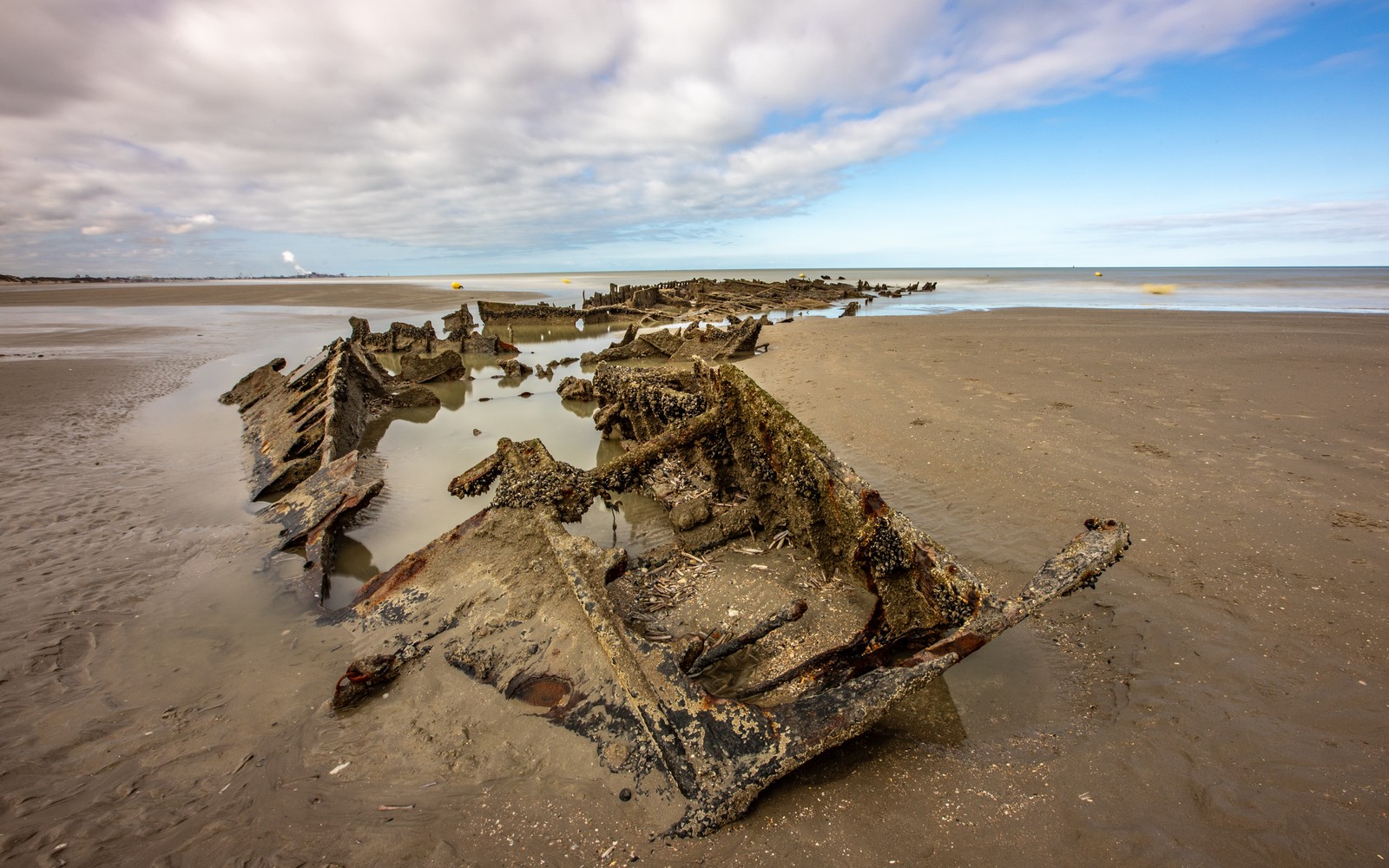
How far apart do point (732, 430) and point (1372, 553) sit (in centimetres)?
515

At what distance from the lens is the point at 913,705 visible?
3150 millimetres

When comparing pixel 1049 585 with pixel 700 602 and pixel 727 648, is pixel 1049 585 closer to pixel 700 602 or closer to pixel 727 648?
pixel 727 648

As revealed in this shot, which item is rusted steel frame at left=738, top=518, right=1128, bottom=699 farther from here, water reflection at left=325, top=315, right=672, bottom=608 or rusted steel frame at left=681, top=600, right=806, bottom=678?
water reflection at left=325, top=315, right=672, bottom=608

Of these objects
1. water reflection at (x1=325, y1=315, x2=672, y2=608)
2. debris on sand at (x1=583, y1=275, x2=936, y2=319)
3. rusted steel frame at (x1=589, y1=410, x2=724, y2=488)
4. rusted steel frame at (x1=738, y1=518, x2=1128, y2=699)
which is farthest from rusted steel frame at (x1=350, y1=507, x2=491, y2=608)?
debris on sand at (x1=583, y1=275, x2=936, y2=319)

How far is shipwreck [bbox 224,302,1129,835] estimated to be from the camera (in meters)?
2.49

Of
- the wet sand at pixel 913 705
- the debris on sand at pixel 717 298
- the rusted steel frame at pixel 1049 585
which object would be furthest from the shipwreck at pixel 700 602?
the debris on sand at pixel 717 298

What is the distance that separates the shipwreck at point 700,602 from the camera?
2492 millimetres

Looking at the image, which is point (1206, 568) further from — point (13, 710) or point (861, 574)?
point (13, 710)

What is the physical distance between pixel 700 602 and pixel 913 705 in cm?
159

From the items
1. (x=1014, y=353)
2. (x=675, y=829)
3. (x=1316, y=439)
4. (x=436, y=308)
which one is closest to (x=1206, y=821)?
(x=675, y=829)

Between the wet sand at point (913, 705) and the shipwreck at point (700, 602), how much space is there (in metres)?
0.26

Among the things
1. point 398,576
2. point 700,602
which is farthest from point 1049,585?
point 398,576

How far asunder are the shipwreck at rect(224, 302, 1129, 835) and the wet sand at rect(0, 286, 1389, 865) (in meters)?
0.26

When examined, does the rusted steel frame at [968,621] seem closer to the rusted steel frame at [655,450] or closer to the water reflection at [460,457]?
the rusted steel frame at [655,450]
